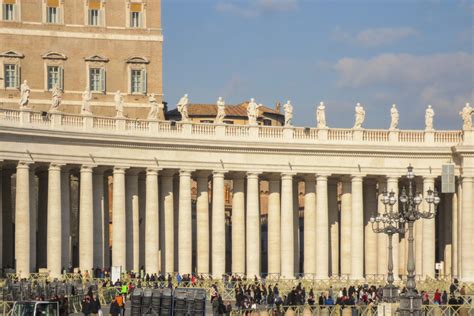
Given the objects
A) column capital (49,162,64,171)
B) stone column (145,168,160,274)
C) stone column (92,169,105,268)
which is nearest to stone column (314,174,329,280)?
stone column (145,168,160,274)

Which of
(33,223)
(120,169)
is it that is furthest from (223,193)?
(33,223)

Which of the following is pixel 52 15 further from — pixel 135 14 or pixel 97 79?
pixel 135 14

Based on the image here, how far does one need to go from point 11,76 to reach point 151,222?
23.4 m

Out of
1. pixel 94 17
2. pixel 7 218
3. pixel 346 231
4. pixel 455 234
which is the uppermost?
pixel 94 17

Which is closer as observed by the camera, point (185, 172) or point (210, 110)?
point (185, 172)

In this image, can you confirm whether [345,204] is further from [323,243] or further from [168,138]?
[168,138]

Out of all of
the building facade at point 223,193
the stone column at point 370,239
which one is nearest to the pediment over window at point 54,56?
the building facade at point 223,193

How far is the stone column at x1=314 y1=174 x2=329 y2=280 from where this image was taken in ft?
420

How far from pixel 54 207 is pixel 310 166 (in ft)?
69.1

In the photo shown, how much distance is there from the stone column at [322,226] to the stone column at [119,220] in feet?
50.3

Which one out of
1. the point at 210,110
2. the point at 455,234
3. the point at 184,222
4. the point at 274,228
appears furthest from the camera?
the point at 210,110

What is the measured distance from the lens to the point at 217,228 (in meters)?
126

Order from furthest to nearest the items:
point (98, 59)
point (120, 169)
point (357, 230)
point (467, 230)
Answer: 1. point (98, 59)
2. point (357, 230)
3. point (467, 230)
4. point (120, 169)

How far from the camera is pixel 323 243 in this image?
128m
